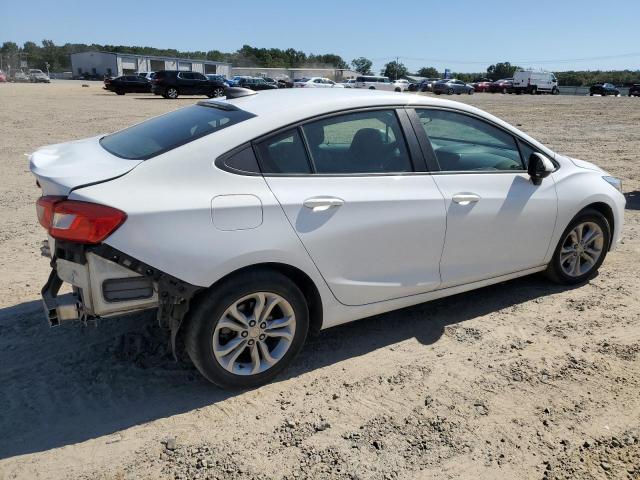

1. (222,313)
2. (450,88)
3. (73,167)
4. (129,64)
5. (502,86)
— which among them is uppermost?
(129,64)

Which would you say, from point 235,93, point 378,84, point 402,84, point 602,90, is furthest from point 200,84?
point 602,90

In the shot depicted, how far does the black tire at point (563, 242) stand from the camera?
465 centimetres

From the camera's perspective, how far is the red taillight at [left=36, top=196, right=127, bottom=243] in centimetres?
277

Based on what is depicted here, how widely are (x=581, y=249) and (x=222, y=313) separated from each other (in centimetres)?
337

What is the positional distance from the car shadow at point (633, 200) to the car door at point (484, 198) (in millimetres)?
4223

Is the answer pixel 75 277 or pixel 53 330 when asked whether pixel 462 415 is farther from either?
pixel 53 330

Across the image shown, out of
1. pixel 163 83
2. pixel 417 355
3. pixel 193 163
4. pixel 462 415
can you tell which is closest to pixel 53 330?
pixel 193 163

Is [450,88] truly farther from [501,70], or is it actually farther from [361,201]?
[501,70]

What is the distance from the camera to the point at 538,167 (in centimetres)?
420

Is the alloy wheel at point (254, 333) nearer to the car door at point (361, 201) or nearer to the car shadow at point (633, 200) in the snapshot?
the car door at point (361, 201)

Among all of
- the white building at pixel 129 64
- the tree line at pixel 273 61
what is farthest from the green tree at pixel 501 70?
the white building at pixel 129 64

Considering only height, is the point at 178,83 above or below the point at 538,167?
below

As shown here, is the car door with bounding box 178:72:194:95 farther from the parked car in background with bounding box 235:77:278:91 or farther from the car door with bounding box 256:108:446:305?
the car door with bounding box 256:108:446:305

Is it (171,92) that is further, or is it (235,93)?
(171,92)
